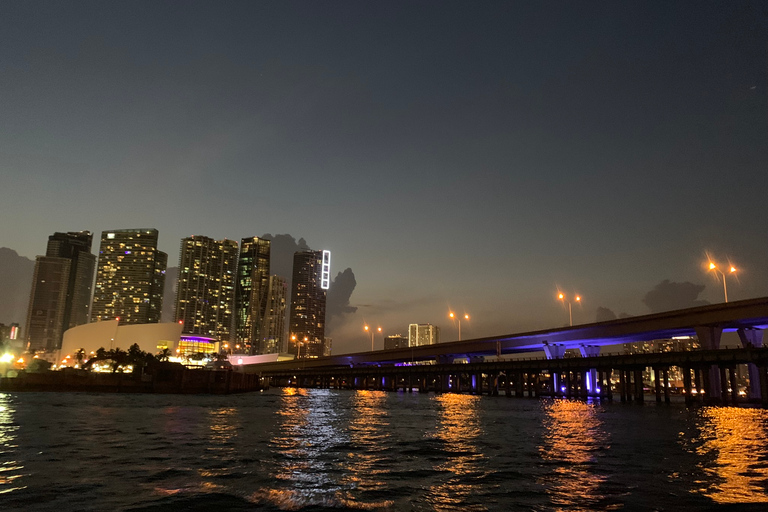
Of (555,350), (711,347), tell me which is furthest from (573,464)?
(555,350)

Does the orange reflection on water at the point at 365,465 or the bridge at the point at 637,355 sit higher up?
the bridge at the point at 637,355

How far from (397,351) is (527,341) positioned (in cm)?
6019

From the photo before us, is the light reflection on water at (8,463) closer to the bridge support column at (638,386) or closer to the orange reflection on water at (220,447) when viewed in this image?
the orange reflection on water at (220,447)

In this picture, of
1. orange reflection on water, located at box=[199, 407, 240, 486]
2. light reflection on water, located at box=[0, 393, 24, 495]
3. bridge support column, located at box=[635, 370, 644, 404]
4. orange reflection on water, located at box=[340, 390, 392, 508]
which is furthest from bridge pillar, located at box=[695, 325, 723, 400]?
light reflection on water, located at box=[0, 393, 24, 495]

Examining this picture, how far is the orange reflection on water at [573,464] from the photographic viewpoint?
54.3 ft

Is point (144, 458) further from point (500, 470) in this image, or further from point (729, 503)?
point (729, 503)

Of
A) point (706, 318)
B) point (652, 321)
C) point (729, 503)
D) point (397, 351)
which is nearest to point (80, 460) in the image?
point (729, 503)

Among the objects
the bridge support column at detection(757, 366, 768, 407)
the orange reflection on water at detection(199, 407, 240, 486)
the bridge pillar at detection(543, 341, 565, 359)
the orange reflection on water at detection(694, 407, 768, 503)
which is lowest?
the orange reflection on water at detection(199, 407, 240, 486)

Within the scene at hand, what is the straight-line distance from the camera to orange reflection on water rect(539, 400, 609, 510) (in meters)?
16.5

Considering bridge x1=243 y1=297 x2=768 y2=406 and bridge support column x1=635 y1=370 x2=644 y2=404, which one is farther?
bridge support column x1=635 y1=370 x2=644 y2=404

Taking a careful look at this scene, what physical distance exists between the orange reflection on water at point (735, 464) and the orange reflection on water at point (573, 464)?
379cm

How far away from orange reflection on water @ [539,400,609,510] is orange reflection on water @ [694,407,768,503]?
3786 mm

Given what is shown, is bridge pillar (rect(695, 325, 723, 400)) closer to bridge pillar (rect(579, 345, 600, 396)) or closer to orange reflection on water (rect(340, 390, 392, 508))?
bridge pillar (rect(579, 345, 600, 396))

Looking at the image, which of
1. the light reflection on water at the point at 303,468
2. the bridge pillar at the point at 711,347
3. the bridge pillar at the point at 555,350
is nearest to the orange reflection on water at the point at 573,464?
the light reflection on water at the point at 303,468
